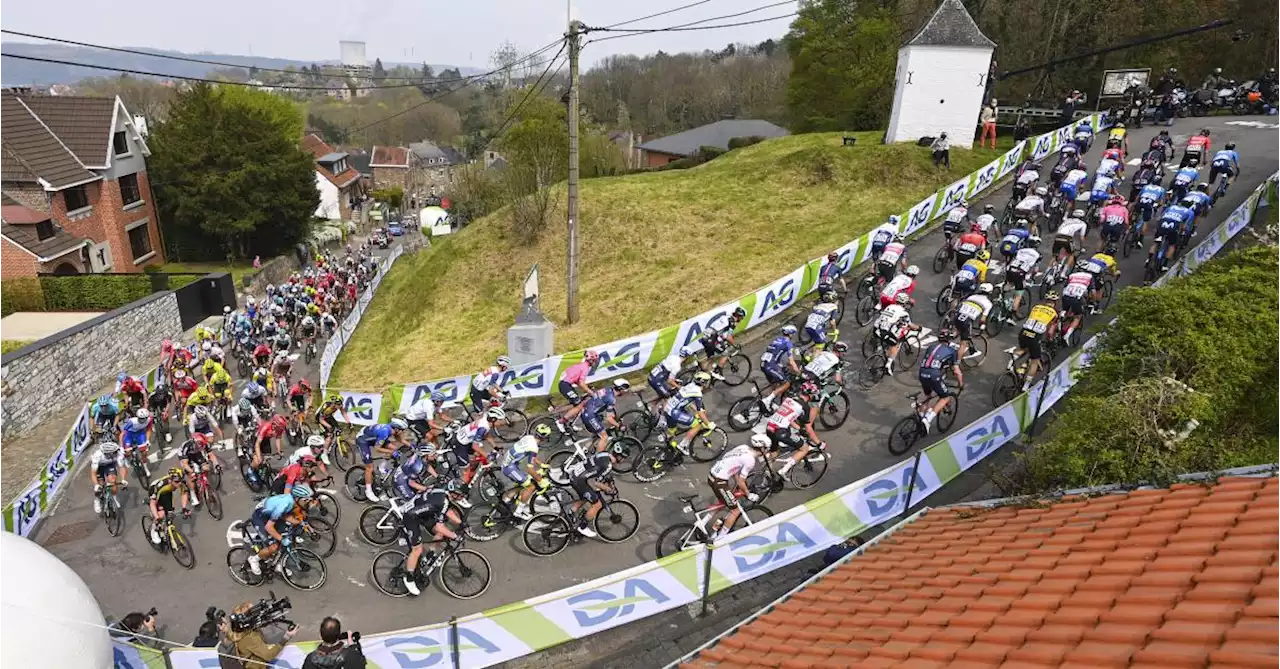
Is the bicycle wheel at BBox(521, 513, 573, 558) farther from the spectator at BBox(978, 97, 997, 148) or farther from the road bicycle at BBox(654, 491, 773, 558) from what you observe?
the spectator at BBox(978, 97, 997, 148)

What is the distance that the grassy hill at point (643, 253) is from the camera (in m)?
23.8

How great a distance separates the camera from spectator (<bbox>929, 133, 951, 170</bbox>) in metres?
30.7

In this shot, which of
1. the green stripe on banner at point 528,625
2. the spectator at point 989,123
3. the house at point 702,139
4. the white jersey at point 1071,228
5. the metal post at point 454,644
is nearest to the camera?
the metal post at point 454,644

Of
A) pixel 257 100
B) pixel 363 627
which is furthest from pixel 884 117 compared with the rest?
pixel 257 100

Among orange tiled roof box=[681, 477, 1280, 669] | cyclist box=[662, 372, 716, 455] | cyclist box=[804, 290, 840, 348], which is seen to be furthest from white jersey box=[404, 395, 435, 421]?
orange tiled roof box=[681, 477, 1280, 669]

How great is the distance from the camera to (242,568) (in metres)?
11.7

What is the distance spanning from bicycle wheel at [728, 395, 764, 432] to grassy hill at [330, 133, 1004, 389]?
296 inches

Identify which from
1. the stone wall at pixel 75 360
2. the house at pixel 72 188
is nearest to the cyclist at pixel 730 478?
the stone wall at pixel 75 360

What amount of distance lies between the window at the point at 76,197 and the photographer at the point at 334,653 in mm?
40310

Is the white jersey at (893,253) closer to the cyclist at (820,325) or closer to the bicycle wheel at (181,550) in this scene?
the cyclist at (820,325)

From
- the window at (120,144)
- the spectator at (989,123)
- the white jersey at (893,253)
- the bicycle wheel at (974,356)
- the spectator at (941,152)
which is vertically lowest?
the bicycle wheel at (974,356)

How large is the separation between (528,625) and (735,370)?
9.40 meters

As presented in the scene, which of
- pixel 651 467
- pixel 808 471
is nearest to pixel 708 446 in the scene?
pixel 651 467

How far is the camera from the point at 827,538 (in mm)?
10359
